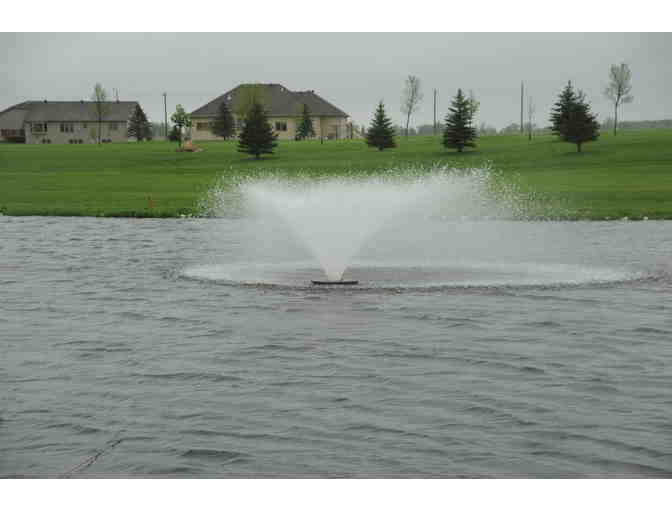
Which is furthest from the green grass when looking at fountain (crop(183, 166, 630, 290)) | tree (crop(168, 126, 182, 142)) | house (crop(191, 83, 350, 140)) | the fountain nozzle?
the fountain nozzle

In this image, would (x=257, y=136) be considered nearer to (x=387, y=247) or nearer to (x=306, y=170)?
(x=306, y=170)

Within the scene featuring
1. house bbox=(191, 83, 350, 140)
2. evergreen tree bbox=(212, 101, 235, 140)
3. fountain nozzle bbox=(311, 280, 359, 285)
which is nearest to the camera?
fountain nozzle bbox=(311, 280, 359, 285)

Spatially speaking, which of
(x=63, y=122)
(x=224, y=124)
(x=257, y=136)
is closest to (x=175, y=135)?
(x=224, y=124)

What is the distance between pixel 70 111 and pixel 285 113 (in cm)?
3670

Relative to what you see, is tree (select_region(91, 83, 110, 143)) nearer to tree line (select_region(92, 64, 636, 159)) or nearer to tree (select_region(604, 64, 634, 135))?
tree line (select_region(92, 64, 636, 159))

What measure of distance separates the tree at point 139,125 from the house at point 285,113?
377 inches

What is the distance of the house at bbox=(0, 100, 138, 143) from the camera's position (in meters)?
156

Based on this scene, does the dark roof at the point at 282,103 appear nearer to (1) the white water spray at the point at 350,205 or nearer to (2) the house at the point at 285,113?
(2) the house at the point at 285,113

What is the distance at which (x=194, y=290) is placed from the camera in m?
22.1

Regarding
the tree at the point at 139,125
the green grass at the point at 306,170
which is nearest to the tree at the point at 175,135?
the green grass at the point at 306,170

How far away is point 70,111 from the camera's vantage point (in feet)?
519

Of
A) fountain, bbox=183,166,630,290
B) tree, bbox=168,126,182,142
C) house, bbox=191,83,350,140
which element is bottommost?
fountain, bbox=183,166,630,290

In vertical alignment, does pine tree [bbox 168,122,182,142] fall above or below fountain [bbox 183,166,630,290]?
above

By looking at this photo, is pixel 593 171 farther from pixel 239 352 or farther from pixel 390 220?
pixel 239 352
